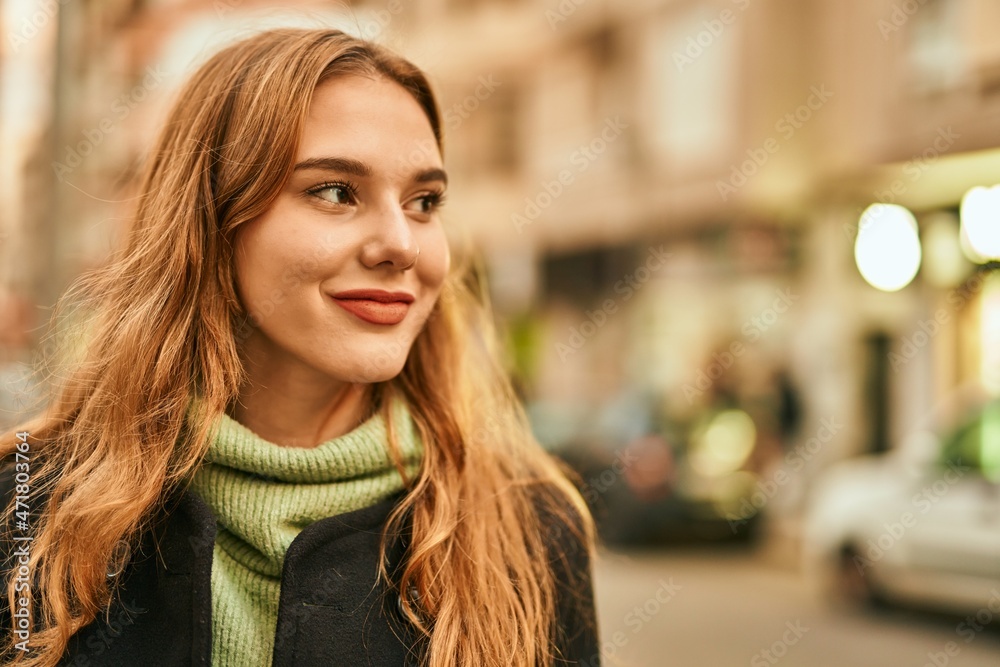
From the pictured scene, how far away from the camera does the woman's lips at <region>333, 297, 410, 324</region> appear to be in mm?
2002

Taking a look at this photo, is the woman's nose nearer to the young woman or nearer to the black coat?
the young woman

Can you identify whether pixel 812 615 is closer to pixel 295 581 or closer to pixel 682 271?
pixel 295 581

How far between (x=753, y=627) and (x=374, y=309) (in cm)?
695

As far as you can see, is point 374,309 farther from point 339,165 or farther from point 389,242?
point 339,165

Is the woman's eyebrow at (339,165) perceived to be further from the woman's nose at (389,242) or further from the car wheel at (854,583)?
the car wheel at (854,583)

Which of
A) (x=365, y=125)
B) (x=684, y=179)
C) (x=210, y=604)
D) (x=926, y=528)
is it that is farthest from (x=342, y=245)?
(x=684, y=179)

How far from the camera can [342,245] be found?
198cm

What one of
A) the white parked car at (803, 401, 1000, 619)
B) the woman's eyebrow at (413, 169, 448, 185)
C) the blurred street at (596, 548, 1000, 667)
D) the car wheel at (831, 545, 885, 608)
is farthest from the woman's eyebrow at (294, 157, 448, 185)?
the car wheel at (831, 545, 885, 608)

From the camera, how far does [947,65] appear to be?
468 inches

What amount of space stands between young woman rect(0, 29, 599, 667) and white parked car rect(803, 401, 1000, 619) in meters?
6.32

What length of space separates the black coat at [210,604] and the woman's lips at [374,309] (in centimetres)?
40

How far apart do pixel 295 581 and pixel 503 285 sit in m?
20.1

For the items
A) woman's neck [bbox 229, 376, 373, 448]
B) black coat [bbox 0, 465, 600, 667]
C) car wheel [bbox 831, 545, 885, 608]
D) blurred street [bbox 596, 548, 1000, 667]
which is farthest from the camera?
car wheel [bbox 831, 545, 885, 608]

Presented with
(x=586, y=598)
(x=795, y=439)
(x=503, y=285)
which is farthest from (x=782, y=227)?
(x=586, y=598)
